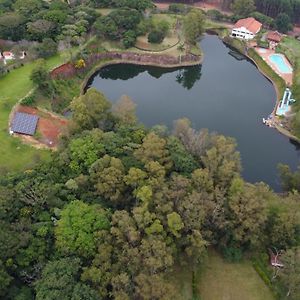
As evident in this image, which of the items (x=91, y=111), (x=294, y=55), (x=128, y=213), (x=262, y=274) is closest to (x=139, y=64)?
(x=294, y=55)

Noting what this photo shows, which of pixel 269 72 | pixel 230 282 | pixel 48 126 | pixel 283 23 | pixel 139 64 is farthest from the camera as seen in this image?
pixel 283 23

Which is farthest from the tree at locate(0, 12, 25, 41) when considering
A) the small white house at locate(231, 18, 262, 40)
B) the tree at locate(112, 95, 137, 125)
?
the small white house at locate(231, 18, 262, 40)

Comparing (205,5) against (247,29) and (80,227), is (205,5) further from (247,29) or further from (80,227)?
(80,227)

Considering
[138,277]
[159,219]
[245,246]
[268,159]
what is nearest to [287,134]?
[268,159]

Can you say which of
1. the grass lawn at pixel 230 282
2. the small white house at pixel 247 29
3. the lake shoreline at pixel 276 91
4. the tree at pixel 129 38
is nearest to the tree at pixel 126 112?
the grass lawn at pixel 230 282

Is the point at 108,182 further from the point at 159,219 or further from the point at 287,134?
the point at 287,134
